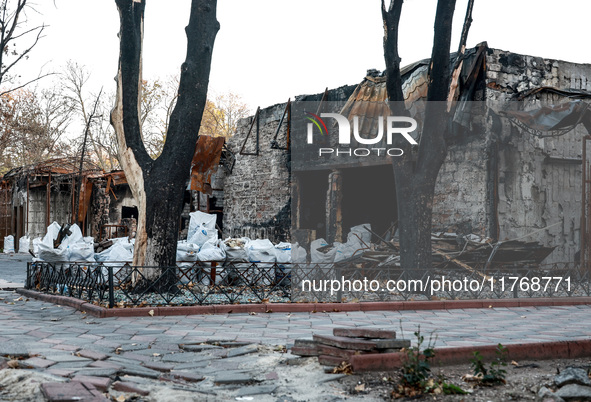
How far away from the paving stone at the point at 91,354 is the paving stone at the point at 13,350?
41 cm

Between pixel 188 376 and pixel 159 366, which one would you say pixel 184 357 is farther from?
pixel 188 376

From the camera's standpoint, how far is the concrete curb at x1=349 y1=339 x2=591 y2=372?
4547 millimetres

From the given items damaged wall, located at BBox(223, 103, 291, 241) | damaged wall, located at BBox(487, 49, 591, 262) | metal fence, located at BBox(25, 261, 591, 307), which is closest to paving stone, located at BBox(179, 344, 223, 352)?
metal fence, located at BBox(25, 261, 591, 307)

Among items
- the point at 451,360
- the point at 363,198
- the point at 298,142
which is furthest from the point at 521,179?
the point at 451,360

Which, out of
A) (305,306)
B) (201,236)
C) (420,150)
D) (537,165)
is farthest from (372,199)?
(305,306)

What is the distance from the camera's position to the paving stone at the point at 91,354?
16.4 feet

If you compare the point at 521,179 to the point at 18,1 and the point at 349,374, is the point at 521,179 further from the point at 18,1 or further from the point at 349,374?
the point at 18,1

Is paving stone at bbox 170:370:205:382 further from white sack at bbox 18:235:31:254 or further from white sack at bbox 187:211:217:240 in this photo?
white sack at bbox 18:235:31:254

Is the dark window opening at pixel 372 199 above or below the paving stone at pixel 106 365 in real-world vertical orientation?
above

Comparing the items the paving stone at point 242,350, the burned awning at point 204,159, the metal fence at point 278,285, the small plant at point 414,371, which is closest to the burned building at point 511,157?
the metal fence at point 278,285

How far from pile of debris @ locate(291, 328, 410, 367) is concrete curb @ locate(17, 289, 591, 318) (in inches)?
130

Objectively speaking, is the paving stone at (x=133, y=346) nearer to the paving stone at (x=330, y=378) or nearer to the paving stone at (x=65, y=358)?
the paving stone at (x=65, y=358)

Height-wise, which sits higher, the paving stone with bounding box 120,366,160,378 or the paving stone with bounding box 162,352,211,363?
the paving stone with bounding box 120,366,160,378

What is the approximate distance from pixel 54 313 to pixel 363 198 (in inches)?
441
